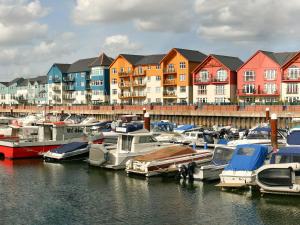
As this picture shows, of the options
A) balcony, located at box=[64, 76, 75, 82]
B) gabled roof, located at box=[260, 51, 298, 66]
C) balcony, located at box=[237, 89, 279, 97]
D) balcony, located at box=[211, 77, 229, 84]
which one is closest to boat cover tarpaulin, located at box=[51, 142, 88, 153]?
balcony, located at box=[237, 89, 279, 97]

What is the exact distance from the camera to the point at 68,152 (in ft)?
128

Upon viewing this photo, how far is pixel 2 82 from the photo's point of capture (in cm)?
17125

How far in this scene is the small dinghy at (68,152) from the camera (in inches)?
1531

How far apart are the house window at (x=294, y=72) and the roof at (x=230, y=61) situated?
39.9 ft

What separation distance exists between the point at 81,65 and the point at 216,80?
51.0 meters

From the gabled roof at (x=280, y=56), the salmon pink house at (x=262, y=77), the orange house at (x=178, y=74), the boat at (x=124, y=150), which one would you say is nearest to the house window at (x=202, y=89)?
the orange house at (x=178, y=74)

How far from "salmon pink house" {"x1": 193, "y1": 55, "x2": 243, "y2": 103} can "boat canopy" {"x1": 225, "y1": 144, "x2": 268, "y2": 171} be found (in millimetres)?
56695

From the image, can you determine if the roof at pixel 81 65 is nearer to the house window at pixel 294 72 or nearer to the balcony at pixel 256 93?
the balcony at pixel 256 93

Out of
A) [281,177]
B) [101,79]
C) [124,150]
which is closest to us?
[281,177]

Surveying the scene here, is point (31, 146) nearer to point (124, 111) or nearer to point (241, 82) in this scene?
point (124, 111)

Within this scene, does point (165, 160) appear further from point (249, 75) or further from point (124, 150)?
point (249, 75)

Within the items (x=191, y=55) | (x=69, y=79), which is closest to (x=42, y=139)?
(x=191, y=55)

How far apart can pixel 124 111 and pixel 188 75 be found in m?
16.2

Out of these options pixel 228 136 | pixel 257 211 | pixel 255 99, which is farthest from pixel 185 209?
pixel 255 99
